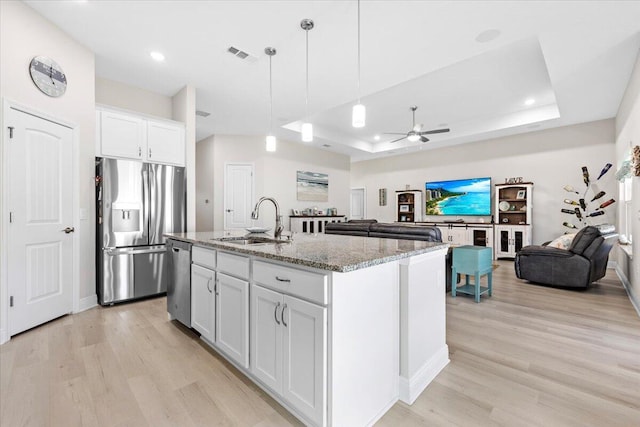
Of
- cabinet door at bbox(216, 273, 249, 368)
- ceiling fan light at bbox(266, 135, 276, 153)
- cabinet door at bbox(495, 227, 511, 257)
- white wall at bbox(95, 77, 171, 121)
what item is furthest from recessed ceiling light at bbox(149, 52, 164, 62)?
cabinet door at bbox(495, 227, 511, 257)

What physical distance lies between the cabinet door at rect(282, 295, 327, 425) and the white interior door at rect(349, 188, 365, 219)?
8538 mm

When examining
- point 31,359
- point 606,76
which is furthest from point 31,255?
point 606,76

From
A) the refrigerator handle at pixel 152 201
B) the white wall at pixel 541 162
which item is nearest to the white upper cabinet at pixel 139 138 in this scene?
the refrigerator handle at pixel 152 201

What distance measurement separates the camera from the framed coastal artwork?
24.8ft

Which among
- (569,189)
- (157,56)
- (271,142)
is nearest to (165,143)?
(157,56)

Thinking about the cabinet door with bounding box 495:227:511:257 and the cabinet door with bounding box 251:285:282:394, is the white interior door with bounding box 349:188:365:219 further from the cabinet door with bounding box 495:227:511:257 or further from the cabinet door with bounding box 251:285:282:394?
the cabinet door with bounding box 251:285:282:394

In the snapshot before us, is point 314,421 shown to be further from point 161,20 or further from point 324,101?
point 324,101

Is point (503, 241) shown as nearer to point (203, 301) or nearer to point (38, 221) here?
point (203, 301)

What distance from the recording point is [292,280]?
57.0 inches

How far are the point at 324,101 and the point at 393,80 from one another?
1.25 m

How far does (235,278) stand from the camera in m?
1.88

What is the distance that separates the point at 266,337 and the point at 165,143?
133 inches

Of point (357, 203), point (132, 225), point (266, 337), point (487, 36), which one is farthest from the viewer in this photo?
point (357, 203)

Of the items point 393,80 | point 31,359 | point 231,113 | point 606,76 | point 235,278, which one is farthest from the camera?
point 231,113
